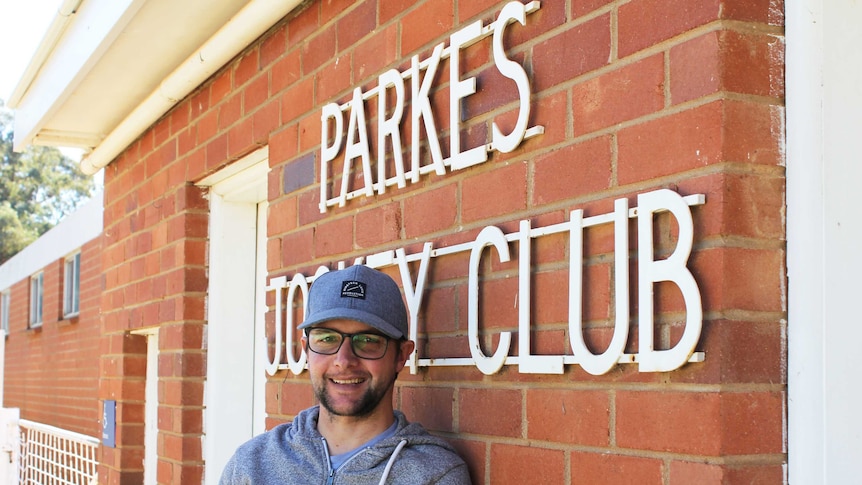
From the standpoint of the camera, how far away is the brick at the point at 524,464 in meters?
2.25

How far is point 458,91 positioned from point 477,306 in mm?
551

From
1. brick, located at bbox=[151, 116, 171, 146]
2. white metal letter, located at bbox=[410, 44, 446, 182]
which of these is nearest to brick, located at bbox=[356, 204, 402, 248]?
white metal letter, located at bbox=[410, 44, 446, 182]

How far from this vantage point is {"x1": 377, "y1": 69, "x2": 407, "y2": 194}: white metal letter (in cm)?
296

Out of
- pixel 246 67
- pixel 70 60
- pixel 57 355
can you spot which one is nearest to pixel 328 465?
pixel 246 67

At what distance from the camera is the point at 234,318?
195 inches

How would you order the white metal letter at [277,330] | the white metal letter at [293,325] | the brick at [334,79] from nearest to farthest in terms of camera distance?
the brick at [334,79] < the white metal letter at [293,325] < the white metal letter at [277,330]

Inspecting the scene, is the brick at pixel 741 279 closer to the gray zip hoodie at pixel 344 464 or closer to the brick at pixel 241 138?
the gray zip hoodie at pixel 344 464

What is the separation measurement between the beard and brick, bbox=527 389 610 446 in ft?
1.45

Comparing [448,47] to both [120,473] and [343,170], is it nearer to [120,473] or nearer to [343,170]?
[343,170]

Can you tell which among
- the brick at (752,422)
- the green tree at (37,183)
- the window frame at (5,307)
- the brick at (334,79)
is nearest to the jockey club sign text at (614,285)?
the brick at (752,422)

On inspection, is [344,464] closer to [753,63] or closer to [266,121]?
[753,63]

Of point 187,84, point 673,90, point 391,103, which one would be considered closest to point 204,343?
point 187,84

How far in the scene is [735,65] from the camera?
75.7 inches

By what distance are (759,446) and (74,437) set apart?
5705 mm
